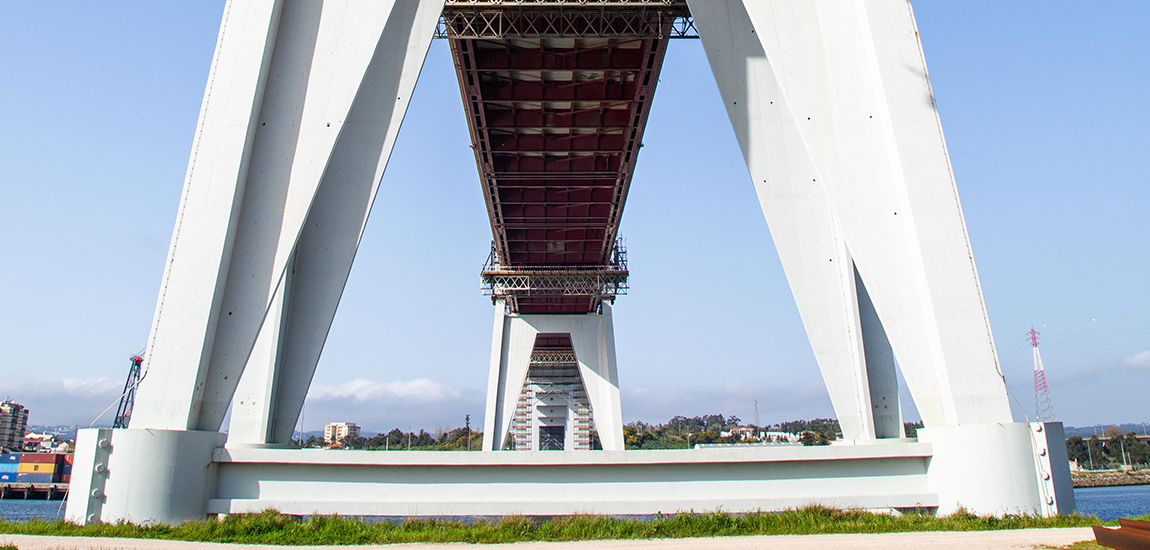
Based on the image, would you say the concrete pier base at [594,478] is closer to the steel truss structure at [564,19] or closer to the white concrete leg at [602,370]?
the steel truss structure at [564,19]

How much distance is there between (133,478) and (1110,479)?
115 metres

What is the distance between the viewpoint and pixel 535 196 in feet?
98.0

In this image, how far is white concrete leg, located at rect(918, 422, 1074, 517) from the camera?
29.7 ft

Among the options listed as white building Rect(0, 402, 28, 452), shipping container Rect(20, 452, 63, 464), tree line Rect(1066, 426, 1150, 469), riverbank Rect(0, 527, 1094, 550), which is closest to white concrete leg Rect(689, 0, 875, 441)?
riverbank Rect(0, 527, 1094, 550)

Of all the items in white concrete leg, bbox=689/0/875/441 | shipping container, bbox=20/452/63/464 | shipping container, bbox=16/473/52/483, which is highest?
white concrete leg, bbox=689/0/875/441

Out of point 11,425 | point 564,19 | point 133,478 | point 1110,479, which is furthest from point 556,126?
point 11,425

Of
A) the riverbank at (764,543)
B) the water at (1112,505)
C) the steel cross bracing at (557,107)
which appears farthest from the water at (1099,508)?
the steel cross bracing at (557,107)

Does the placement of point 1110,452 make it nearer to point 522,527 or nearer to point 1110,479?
point 1110,479

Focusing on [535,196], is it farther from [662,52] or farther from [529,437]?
[529,437]

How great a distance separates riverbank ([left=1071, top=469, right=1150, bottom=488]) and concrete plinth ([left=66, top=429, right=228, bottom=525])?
10530 cm

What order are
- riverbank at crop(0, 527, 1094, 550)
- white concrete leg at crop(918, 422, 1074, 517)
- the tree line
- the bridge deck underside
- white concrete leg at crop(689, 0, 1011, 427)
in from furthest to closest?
the tree line < the bridge deck underside < white concrete leg at crop(689, 0, 1011, 427) < white concrete leg at crop(918, 422, 1074, 517) < riverbank at crop(0, 527, 1094, 550)

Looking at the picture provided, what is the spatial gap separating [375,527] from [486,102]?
52.0ft

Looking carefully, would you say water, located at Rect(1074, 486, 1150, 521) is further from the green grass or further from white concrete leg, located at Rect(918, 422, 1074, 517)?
the green grass

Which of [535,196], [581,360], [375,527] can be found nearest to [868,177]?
[375,527]
